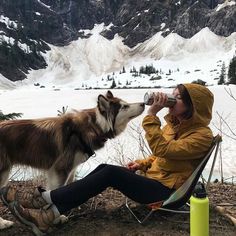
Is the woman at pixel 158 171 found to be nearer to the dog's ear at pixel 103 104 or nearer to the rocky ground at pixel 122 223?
the rocky ground at pixel 122 223

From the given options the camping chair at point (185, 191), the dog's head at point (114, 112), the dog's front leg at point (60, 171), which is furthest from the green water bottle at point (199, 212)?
the dog's front leg at point (60, 171)

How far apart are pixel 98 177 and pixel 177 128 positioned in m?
0.86

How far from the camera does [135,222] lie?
4.42 m

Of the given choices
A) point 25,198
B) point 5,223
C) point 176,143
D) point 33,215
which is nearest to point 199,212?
point 176,143

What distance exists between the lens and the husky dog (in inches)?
182

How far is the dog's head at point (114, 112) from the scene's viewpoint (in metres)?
4.66

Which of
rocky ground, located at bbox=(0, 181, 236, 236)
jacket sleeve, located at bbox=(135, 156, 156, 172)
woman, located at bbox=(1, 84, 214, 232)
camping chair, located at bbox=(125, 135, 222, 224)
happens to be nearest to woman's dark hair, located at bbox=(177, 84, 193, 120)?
woman, located at bbox=(1, 84, 214, 232)

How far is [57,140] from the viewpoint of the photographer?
4.62 metres

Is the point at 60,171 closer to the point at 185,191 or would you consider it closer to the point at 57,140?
the point at 57,140

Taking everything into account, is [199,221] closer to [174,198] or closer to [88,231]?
[174,198]

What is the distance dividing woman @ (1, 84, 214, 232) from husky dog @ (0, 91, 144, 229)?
550mm

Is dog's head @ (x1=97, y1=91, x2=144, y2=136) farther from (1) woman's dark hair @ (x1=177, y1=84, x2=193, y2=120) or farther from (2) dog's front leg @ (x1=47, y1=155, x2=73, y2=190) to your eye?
(1) woman's dark hair @ (x1=177, y1=84, x2=193, y2=120)

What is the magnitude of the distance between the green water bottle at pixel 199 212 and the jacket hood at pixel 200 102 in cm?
71

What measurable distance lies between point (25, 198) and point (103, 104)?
1.25 m
